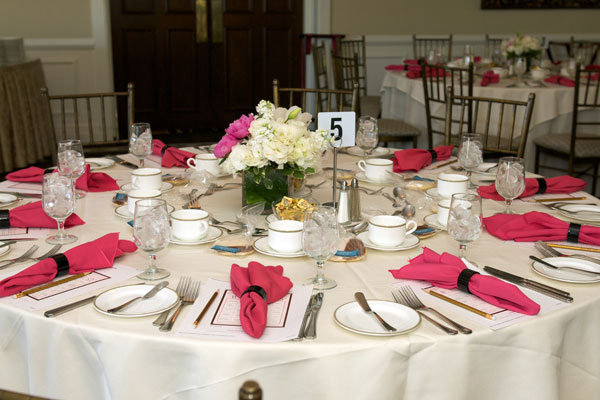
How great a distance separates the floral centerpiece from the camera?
175cm

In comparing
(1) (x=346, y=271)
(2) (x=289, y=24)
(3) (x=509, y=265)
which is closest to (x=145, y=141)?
(1) (x=346, y=271)

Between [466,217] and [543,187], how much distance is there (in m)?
0.78

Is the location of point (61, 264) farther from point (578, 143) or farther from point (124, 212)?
point (578, 143)

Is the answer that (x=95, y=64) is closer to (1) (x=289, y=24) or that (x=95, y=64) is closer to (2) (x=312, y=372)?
(1) (x=289, y=24)

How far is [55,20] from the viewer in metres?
6.05

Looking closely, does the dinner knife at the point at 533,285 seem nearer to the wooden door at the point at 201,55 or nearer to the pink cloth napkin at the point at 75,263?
the pink cloth napkin at the point at 75,263

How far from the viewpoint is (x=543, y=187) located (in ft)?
7.13

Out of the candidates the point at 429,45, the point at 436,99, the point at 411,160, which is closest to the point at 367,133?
the point at 411,160

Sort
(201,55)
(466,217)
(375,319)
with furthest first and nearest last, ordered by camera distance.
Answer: (201,55) → (466,217) → (375,319)

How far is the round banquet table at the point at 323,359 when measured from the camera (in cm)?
119

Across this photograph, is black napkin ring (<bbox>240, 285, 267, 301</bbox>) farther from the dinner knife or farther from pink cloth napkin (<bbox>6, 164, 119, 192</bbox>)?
pink cloth napkin (<bbox>6, 164, 119, 192</bbox>)

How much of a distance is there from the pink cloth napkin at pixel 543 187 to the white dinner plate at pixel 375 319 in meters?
0.95

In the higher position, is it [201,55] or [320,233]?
[201,55]

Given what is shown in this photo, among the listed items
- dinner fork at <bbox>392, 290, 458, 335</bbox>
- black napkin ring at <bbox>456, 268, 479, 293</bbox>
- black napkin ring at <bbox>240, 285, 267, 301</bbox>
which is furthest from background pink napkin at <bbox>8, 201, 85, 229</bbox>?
black napkin ring at <bbox>456, 268, 479, 293</bbox>
